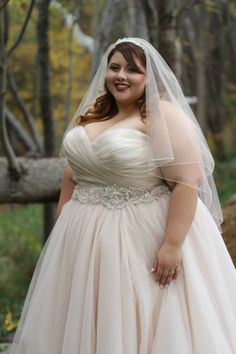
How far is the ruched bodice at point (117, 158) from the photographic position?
11.7 feet

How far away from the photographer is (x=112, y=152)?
11.6 feet

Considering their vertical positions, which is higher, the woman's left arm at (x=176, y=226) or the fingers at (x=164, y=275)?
the woman's left arm at (x=176, y=226)

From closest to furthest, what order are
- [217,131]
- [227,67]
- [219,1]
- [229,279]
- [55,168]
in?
[229,279]
[55,168]
[219,1]
[217,131]
[227,67]

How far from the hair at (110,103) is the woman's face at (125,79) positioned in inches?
1.0

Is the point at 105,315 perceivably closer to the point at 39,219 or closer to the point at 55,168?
the point at 55,168

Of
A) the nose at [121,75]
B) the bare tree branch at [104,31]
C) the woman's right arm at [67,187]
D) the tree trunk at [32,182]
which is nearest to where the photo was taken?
the nose at [121,75]

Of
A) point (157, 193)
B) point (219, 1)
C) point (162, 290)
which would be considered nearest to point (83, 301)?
point (162, 290)

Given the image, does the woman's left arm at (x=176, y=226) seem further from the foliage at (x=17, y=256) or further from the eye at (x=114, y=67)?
the foliage at (x=17, y=256)

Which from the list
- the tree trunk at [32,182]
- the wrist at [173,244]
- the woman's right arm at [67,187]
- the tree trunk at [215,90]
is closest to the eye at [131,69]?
the woman's right arm at [67,187]

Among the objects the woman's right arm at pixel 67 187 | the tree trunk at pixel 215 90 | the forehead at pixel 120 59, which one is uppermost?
the forehead at pixel 120 59

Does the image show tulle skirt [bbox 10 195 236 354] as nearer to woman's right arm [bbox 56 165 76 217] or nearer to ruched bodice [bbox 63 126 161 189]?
ruched bodice [bbox 63 126 161 189]

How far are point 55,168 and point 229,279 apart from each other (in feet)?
9.87

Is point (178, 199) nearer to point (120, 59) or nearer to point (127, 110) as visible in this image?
point (127, 110)

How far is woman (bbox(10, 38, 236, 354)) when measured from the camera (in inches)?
137
